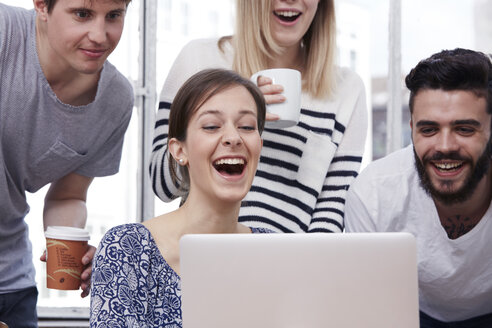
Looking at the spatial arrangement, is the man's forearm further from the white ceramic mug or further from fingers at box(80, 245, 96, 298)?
the white ceramic mug

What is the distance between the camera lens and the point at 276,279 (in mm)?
1008

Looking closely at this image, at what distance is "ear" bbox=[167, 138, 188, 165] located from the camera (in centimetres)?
162

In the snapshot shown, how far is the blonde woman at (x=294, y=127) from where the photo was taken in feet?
5.83

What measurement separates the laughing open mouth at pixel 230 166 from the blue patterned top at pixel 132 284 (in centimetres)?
23

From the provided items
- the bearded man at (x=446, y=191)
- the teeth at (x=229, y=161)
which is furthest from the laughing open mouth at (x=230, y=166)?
the bearded man at (x=446, y=191)

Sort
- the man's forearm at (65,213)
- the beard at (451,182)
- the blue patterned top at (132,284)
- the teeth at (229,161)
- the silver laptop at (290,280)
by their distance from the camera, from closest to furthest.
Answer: the silver laptop at (290,280) → the blue patterned top at (132,284) → the teeth at (229,161) → the beard at (451,182) → the man's forearm at (65,213)

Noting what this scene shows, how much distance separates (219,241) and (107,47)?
0.87 meters

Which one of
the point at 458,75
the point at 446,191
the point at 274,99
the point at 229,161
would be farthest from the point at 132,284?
the point at 458,75

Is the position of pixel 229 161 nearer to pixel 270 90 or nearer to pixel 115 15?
pixel 270 90

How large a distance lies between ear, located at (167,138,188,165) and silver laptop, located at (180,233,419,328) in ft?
2.04

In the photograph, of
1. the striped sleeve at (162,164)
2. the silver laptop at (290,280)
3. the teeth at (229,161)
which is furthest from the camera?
the striped sleeve at (162,164)

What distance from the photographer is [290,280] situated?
1.01m

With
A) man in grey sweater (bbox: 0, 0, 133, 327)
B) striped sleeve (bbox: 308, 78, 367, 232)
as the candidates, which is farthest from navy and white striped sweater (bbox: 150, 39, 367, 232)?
man in grey sweater (bbox: 0, 0, 133, 327)

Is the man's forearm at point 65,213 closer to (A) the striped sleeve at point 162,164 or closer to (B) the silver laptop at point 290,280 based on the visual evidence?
(A) the striped sleeve at point 162,164
